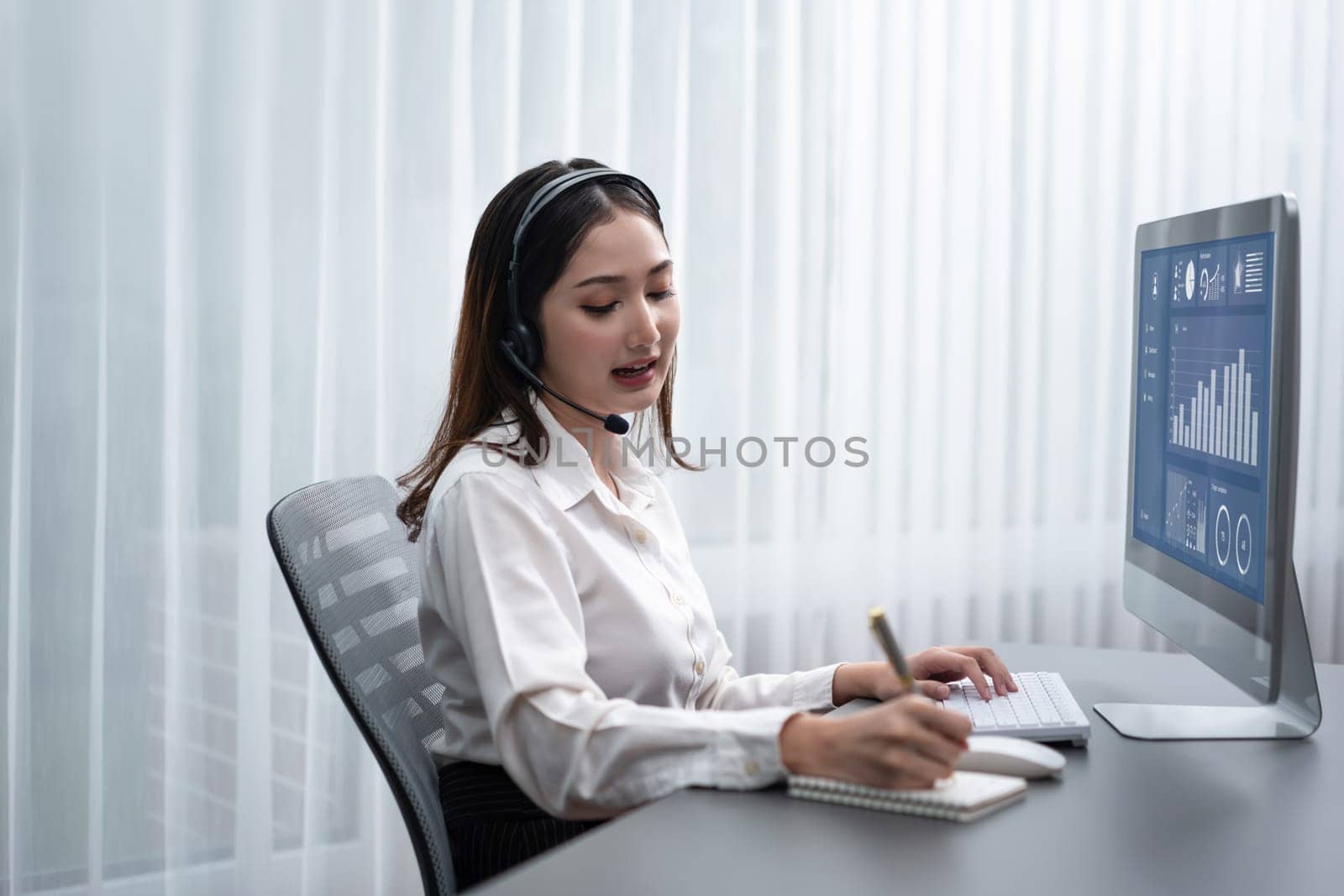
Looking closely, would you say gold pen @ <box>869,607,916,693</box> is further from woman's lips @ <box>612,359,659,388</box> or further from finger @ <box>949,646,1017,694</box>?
woman's lips @ <box>612,359,659,388</box>

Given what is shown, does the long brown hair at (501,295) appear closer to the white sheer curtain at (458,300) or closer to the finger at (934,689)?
the finger at (934,689)

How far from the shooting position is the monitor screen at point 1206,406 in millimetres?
1087

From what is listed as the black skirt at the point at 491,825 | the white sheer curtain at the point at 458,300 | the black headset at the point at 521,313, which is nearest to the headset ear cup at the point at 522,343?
the black headset at the point at 521,313

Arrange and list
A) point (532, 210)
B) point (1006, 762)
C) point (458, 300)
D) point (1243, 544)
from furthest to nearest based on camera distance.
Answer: point (458, 300), point (532, 210), point (1243, 544), point (1006, 762)

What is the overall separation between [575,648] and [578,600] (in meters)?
0.08

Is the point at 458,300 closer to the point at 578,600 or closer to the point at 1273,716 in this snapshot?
the point at 578,600

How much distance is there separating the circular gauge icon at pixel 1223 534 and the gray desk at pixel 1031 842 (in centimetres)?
20

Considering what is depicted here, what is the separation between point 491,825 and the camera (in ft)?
3.75

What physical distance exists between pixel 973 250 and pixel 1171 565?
150cm

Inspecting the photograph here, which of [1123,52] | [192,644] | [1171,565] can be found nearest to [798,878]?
[1171,565]

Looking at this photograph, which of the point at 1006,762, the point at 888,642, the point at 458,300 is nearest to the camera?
the point at 888,642

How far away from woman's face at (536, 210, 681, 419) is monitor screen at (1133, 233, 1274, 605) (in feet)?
1.85

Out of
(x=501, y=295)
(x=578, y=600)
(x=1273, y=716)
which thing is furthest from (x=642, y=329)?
(x=1273, y=716)

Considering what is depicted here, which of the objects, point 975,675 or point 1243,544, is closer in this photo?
point 1243,544
